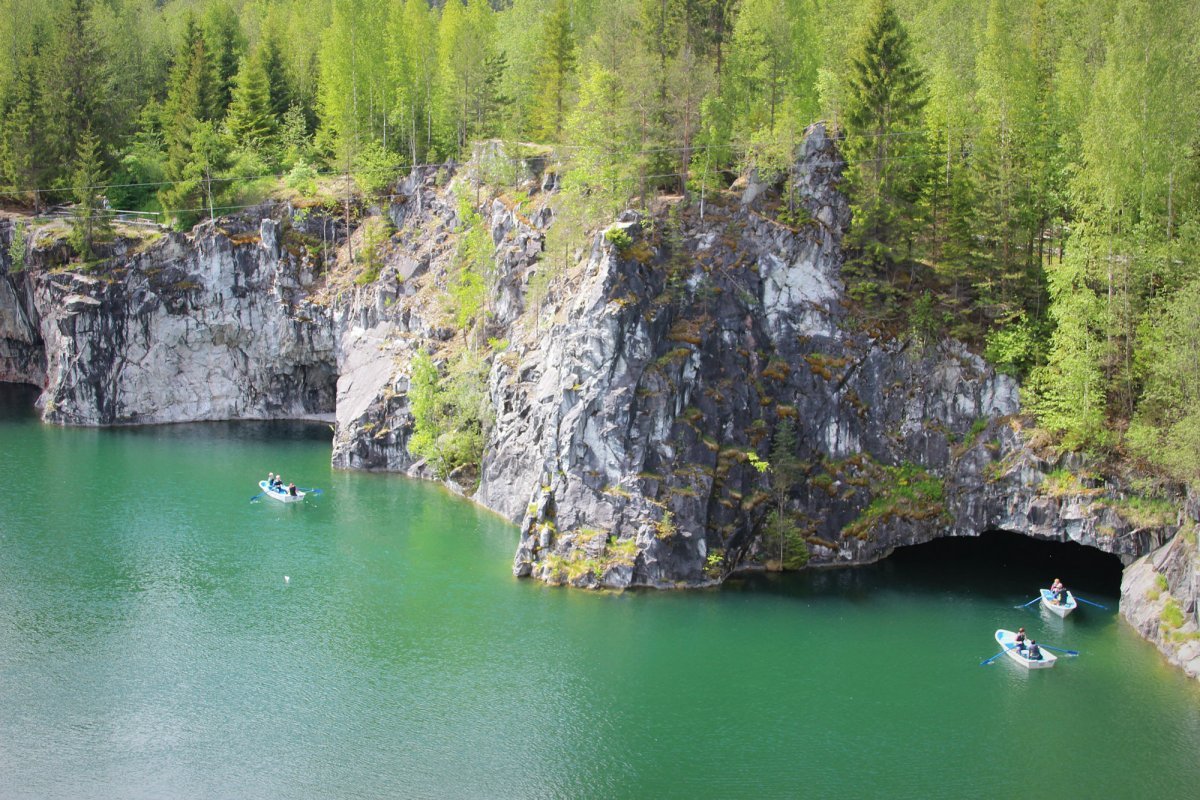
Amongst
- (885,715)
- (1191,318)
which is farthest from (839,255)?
(885,715)

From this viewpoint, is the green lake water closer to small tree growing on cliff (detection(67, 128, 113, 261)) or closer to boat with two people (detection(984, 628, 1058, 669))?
boat with two people (detection(984, 628, 1058, 669))

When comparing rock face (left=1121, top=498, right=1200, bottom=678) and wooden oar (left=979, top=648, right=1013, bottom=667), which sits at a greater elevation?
rock face (left=1121, top=498, right=1200, bottom=678)

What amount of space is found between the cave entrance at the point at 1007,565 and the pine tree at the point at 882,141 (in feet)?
49.6

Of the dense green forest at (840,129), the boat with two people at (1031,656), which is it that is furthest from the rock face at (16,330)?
the boat with two people at (1031,656)

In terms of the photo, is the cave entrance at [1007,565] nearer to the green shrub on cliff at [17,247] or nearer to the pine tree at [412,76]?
the pine tree at [412,76]

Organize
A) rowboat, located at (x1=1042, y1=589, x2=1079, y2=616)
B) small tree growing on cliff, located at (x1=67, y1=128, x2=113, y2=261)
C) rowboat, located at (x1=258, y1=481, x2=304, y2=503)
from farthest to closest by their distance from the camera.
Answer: small tree growing on cliff, located at (x1=67, y1=128, x2=113, y2=261) < rowboat, located at (x1=258, y1=481, x2=304, y2=503) < rowboat, located at (x1=1042, y1=589, x2=1079, y2=616)

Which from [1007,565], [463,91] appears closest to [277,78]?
[463,91]

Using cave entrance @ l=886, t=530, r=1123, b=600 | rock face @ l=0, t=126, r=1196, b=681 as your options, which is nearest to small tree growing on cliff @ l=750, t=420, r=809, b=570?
rock face @ l=0, t=126, r=1196, b=681

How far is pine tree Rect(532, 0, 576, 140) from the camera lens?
67.6 m

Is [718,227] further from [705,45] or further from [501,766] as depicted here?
[501,766]

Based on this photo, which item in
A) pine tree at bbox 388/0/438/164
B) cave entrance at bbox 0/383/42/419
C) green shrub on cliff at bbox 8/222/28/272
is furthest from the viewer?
pine tree at bbox 388/0/438/164

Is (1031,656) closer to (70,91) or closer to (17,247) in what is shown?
(17,247)

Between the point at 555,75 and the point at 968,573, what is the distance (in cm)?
4295

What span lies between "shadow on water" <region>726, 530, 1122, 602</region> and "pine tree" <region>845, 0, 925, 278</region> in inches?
601
